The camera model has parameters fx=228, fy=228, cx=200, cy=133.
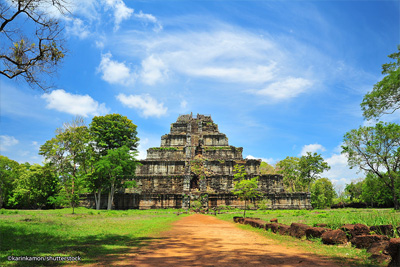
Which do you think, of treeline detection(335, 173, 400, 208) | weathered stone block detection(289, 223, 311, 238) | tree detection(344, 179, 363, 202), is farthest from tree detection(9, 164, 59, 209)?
tree detection(344, 179, 363, 202)

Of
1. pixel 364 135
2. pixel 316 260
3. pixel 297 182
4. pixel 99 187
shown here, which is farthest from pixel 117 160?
pixel 297 182

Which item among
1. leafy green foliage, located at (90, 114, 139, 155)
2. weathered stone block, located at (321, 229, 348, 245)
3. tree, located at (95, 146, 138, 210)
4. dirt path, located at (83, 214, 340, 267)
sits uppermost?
leafy green foliage, located at (90, 114, 139, 155)

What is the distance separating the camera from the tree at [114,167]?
28.3 meters

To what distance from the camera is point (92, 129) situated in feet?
112

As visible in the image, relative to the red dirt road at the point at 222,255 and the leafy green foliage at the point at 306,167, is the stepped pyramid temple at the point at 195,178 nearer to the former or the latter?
the leafy green foliage at the point at 306,167

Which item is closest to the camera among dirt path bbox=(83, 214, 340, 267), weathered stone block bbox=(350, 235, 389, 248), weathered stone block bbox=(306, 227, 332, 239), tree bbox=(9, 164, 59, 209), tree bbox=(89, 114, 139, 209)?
dirt path bbox=(83, 214, 340, 267)

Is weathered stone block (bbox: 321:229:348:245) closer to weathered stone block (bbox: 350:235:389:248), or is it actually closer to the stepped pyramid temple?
weathered stone block (bbox: 350:235:389:248)

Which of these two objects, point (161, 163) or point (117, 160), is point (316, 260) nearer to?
point (117, 160)

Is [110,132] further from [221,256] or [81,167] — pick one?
[221,256]

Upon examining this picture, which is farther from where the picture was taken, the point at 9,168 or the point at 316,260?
the point at 9,168

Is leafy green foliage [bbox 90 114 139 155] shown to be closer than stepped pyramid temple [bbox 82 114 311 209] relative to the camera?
No

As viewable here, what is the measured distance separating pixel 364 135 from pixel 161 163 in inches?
1132

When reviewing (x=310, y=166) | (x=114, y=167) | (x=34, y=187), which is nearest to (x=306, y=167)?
(x=310, y=166)

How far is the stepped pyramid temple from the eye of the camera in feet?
103
